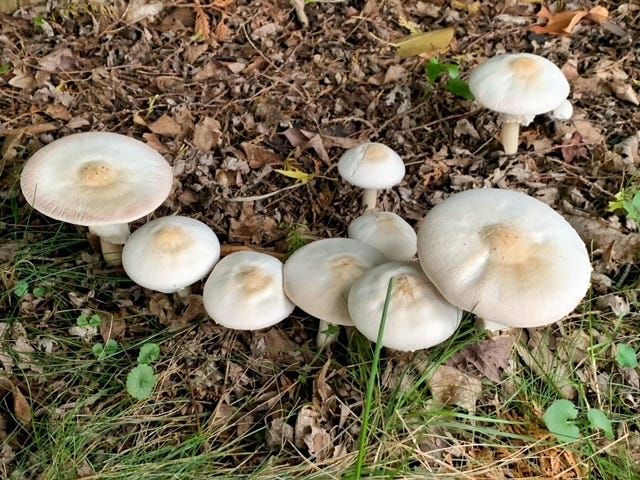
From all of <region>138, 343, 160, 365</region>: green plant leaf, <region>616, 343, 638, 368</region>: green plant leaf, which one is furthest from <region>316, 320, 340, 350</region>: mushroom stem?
<region>616, 343, 638, 368</region>: green plant leaf

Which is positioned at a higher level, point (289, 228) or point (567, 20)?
point (567, 20)

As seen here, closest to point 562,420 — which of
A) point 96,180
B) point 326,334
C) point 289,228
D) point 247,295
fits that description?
point 326,334

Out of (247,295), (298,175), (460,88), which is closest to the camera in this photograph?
(247,295)

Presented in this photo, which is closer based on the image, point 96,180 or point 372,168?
point 96,180

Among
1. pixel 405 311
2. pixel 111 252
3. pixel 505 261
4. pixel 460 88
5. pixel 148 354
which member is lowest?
pixel 148 354

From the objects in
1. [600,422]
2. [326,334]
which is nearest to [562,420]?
[600,422]

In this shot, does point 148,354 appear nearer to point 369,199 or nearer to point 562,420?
point 369,199

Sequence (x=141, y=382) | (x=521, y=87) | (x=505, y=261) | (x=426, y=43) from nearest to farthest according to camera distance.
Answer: (x=505, y=261)
(x=141, y=382)
(x=521, y=87)
(x=426, y=43)

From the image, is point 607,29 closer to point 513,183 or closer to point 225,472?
point 513,183

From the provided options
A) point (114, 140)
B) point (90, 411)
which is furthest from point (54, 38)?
→ point (90, 411)
